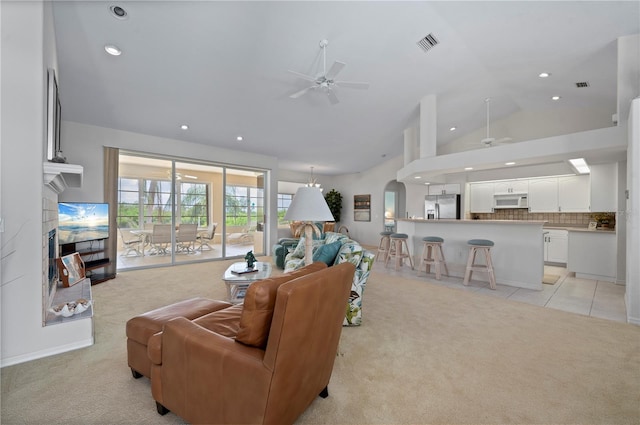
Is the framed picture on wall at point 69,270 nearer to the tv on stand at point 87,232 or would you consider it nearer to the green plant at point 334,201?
the tv on stand at point 87,232

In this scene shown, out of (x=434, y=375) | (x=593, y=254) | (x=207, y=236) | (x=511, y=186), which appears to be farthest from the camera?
(x=511, y=186)

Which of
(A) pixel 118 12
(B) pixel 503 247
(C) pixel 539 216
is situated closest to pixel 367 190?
(C) pixel 539 216

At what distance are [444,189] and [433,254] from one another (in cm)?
309

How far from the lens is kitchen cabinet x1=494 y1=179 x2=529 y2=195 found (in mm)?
6375

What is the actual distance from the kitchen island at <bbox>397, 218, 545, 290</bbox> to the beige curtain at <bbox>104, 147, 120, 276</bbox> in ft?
18.3

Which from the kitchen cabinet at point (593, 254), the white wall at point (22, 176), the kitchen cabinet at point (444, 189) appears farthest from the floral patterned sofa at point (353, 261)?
the kitchen cabinet at point (444, 189)

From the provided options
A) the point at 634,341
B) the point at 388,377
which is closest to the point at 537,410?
the point at 388,377

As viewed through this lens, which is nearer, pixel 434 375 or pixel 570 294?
pixel 434 375

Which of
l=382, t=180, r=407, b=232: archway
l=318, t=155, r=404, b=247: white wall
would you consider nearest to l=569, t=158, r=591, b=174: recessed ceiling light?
l=318, t=155, r=404, b=247: white wall

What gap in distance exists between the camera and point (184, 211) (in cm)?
593

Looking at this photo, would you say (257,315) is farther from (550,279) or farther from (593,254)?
(593,254)

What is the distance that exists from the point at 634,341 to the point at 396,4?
3970 mm

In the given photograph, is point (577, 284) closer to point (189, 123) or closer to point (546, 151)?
point (546, 151)

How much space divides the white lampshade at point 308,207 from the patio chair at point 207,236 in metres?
4.52
